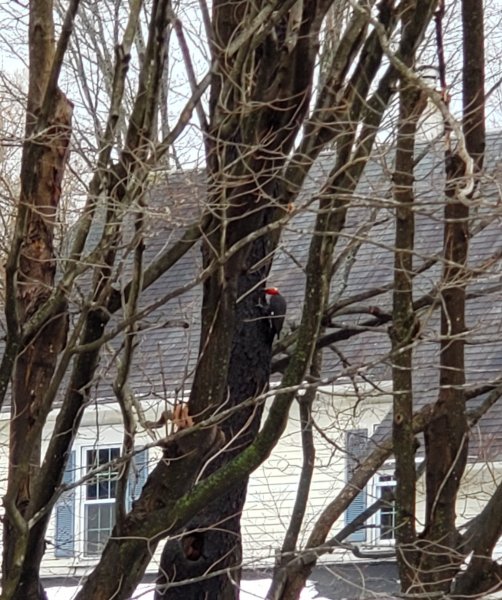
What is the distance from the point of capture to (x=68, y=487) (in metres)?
4.87

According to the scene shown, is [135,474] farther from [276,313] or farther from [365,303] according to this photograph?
[365,303]

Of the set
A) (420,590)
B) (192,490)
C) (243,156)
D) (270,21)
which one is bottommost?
(420,590)

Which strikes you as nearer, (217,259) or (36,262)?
(217,259)

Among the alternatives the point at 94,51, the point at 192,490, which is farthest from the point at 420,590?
the point at 94,51

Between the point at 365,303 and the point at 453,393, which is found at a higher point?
the point at 365,303

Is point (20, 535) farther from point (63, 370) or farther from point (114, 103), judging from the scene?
point (114, 103)

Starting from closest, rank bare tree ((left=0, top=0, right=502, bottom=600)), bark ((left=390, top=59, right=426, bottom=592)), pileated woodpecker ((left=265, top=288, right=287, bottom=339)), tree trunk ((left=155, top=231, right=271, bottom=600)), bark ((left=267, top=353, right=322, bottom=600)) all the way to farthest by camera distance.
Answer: bare tree ((left=0, top=0, right=502, bottom=600)), bark ((left=390, top=59, right=426, bottom=592)), tree trunk ((left=155, top=231, right=271, bottom=600)), pileated woodpecker ((left=265, top=288, right=287, bottom=339)), bark ((left=267, top=353, right=322, bottom=600))

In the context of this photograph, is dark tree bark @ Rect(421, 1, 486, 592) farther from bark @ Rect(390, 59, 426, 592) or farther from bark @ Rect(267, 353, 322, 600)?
bark @ Rect(267, 353, 322, 600)

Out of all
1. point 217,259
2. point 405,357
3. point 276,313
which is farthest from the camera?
point 276,313

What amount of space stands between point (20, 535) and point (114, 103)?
5.43ft

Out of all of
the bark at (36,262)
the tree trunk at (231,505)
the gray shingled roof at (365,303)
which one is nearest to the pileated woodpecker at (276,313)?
the tree trunk at (231,505)

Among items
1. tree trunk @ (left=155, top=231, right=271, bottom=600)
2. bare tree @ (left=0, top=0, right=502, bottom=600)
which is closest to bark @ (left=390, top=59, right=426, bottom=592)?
bare tree @ (left=0, top=0, right=502, bottom=600)

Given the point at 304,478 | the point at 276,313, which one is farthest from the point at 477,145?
the point at 304,478

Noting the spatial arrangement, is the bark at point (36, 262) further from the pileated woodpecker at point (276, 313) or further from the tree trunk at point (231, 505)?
the pileated woodpecker at point (276, 313)
